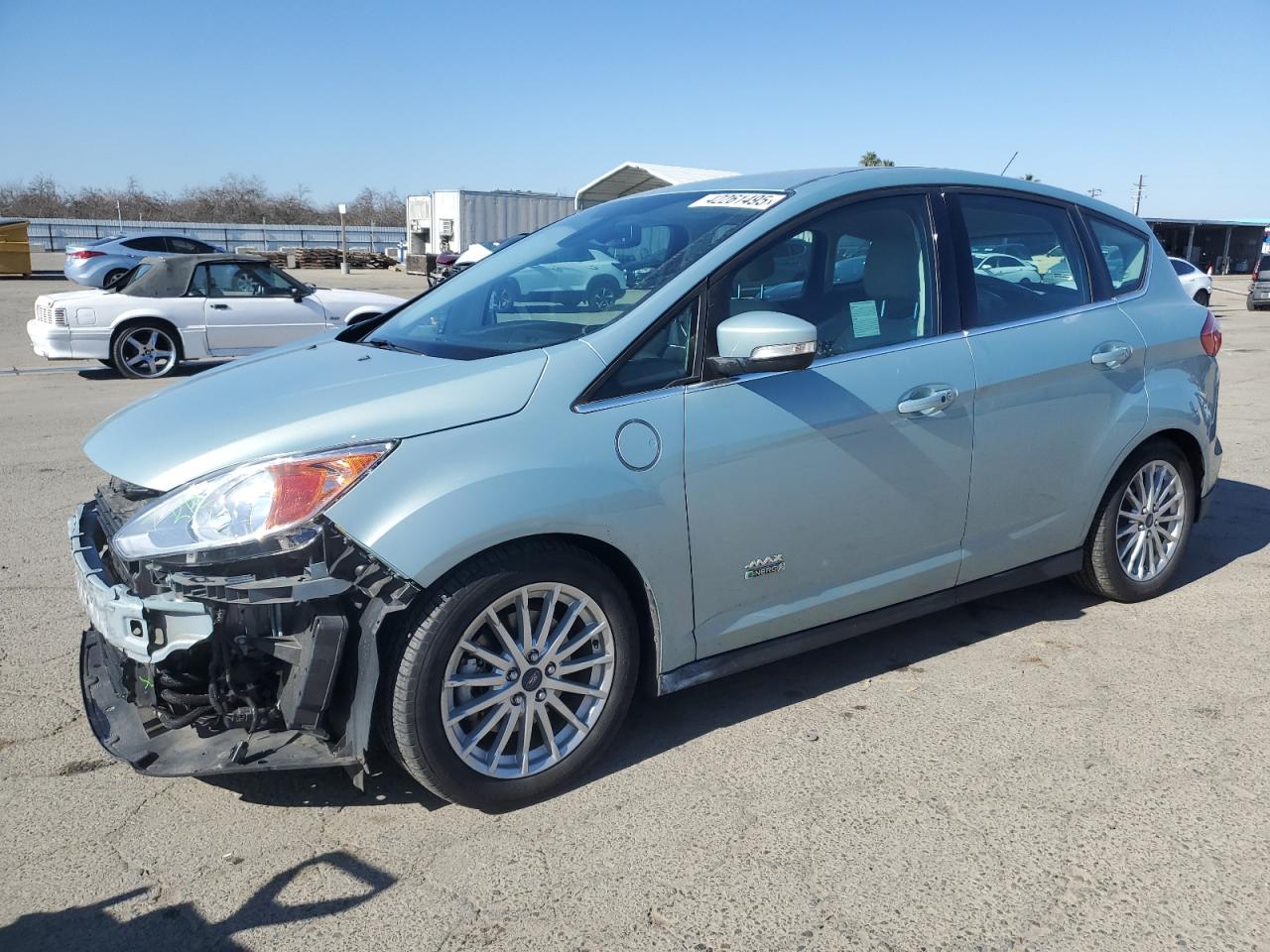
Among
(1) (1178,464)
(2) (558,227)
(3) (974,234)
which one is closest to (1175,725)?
(1) (1178,464)

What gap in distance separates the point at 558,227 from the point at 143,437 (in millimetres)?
1946

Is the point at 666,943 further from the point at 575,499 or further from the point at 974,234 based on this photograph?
the point at 974,234

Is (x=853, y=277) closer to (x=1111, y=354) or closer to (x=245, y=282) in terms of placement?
(x=1111, y=354)

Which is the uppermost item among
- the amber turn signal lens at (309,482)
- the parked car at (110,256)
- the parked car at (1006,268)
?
the parked car at (110,256)

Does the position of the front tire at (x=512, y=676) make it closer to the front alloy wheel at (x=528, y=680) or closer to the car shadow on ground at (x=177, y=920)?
the front alloy wheel at (x=528, y=680)

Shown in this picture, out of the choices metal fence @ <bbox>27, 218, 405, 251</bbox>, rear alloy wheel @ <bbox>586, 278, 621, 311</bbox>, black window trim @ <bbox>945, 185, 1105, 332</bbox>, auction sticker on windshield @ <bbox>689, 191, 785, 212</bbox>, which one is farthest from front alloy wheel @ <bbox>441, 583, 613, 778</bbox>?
metal fence @ <bbox>27, 218, 405, 251</bbox>

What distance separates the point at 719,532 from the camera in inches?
129

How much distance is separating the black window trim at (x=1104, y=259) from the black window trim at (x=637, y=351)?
2164mm

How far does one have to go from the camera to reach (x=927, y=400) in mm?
3693

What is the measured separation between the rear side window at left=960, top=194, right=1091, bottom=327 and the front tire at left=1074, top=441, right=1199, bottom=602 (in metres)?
0.84

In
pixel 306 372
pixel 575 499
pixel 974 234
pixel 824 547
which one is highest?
pixel 974 234

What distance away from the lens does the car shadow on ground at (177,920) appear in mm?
2529

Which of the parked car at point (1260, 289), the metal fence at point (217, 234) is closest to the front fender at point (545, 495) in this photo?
the parked car at point (1260, 289)

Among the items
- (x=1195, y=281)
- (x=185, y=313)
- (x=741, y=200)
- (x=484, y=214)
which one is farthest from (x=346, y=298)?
(x=484, y=214)
